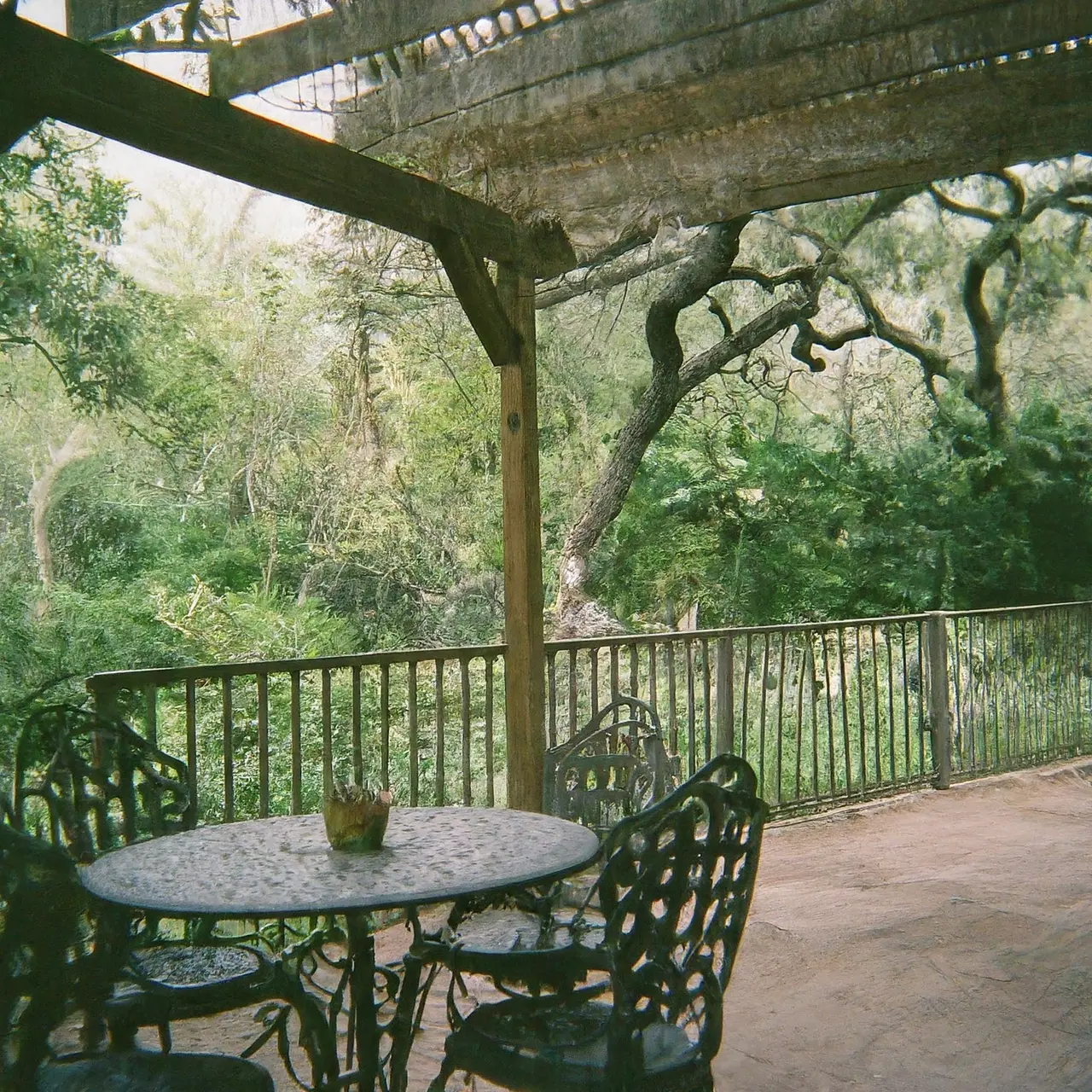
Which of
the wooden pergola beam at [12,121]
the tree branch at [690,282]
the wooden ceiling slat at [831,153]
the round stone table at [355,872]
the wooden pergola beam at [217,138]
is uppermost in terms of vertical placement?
the tree branch at [690,282]

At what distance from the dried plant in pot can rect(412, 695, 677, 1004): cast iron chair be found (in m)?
0.26

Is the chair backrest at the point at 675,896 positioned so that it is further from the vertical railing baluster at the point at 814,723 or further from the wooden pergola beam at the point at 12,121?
the vertical railing baluster at the point at 814,723

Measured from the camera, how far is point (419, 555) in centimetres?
1321

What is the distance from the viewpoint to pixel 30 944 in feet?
6.67

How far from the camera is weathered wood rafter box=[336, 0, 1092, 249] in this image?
150 inches

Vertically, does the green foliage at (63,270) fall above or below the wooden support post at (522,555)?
above

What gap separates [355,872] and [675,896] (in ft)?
2.51

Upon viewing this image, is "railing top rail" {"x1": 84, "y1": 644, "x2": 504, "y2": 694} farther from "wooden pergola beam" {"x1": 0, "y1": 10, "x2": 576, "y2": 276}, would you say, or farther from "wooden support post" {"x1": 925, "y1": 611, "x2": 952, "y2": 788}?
"wooden support post" {"x1": 925, "y1": 611, "x2": 952, "y2": 788}

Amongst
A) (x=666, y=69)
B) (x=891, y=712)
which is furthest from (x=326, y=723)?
(x=891, y=712)

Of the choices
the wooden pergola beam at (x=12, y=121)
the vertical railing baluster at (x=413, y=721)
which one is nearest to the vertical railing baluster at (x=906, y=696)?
the vertical railing baluster at (x=413, y=721)

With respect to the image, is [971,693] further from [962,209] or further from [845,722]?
[962,209]

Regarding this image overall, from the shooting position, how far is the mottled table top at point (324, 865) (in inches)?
87.7

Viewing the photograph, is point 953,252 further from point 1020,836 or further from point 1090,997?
point 1090,997

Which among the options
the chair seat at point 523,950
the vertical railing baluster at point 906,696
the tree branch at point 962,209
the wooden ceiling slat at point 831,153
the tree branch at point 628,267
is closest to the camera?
the chair seat at point 523,950
